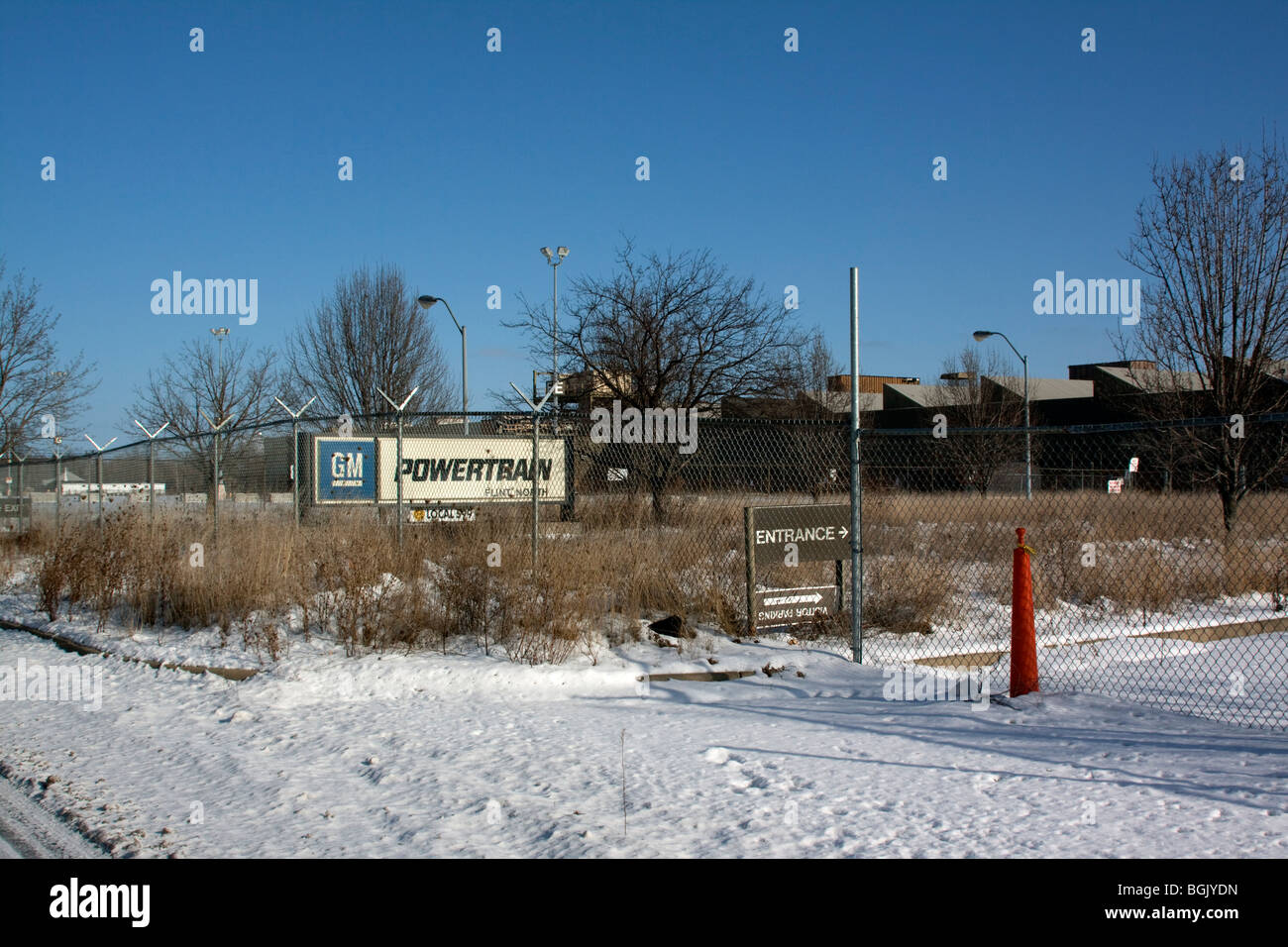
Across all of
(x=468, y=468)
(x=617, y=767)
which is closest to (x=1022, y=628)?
A: (x=617, y=767)

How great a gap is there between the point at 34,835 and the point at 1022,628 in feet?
20.1

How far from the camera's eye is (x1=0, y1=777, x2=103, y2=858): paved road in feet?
14.0

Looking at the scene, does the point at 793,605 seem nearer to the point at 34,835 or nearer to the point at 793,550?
the point at 793,550

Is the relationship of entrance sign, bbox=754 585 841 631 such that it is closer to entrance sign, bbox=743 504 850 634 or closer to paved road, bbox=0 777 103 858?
entrance sign, bbox=743 504 850 634

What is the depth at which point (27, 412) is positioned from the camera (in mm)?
24031

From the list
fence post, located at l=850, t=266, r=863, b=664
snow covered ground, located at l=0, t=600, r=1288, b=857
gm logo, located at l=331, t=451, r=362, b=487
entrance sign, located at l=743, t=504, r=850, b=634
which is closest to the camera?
snow covered ground, located at l=0, t=600, r=1288, b=857

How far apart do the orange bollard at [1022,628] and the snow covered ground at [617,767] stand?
8.7 inches

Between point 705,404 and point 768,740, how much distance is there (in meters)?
15.1

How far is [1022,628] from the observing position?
666 cm

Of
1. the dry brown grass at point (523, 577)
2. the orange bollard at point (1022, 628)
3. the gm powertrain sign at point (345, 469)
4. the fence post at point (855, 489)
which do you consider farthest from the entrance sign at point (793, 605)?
the gm powertrain sign at point (345, 469)

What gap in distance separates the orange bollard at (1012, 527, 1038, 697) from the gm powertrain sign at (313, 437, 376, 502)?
46.0ft

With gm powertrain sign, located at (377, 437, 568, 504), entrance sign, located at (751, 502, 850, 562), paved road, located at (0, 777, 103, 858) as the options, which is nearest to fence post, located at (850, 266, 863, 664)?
entrance sign, located at (751, 502, 850, 562)
